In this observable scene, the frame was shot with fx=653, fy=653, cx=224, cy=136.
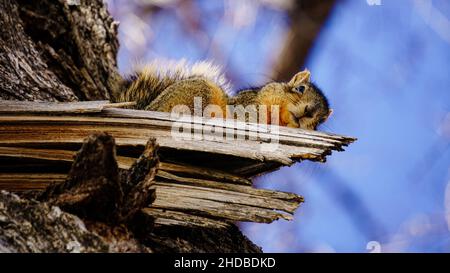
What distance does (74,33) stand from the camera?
110 inches

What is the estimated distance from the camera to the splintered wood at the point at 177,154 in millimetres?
1586

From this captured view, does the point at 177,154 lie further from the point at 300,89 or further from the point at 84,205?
the point at 300,89

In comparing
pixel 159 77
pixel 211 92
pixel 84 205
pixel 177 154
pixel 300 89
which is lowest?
pixel 84 205

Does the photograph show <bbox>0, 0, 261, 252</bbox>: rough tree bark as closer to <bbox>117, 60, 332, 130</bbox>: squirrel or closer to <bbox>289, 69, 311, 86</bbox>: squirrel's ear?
<bbox>117, 60, 332, 130</bbox>: squirrel

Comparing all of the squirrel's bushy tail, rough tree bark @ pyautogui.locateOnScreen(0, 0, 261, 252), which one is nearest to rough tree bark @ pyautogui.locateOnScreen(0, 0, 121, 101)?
rough tree bark @ pyautogui.locateOnScreen(0, 0, 261, 252)

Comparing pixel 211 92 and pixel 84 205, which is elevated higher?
pixel 211 92

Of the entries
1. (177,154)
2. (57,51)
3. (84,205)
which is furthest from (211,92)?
(84,205)

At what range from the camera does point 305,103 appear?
267 cm

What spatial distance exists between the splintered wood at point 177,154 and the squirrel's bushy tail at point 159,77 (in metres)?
0.99

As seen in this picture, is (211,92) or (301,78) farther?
(301,78)

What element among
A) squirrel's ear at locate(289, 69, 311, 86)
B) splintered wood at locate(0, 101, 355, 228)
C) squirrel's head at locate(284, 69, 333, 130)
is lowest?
splintered wood at locate(0, 101, 355, 228)

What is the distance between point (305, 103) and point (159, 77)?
656mm

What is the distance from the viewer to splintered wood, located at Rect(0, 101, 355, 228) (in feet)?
5.20

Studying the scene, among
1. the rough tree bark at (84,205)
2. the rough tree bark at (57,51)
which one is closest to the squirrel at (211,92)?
the rough tree bark at (57,51)
